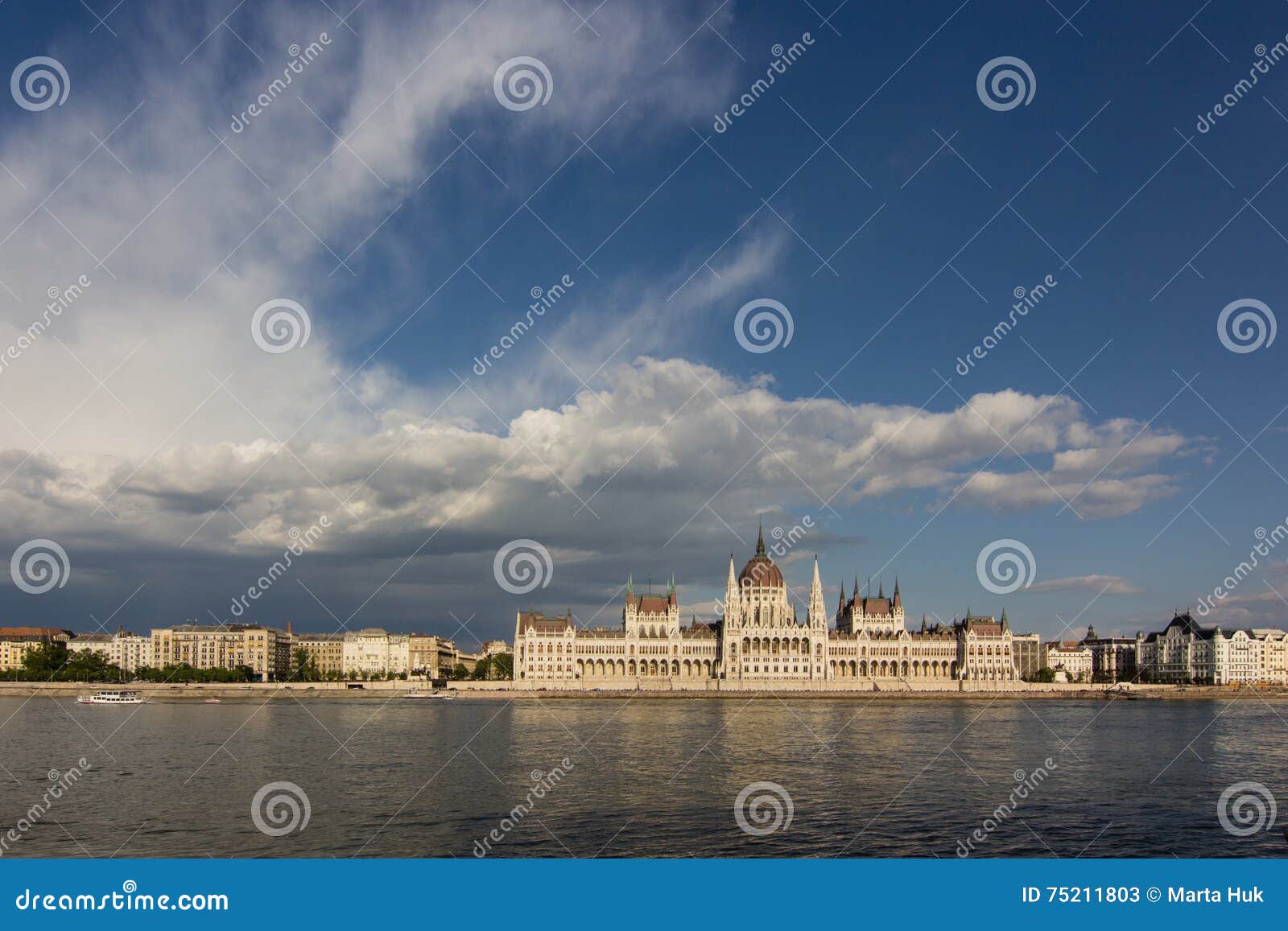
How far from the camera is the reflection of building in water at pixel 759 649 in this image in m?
136

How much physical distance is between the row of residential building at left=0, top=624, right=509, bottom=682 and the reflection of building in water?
25.5 meters

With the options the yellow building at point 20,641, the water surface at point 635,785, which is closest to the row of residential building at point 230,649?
the yellow building at point 20,641

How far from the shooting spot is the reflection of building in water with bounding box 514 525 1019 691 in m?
136

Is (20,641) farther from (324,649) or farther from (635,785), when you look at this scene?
(635,785)

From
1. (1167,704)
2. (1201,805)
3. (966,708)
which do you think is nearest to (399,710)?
(966,708)

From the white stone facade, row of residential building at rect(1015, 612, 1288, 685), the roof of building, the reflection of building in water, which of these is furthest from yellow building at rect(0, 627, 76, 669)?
the white stone facade

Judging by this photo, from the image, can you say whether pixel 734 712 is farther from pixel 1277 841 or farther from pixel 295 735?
pixel 1277 841

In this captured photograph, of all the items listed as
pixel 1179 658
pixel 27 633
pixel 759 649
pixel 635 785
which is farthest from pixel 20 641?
pixel 1179 658

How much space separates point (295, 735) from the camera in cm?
5706

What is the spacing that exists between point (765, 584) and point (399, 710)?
2705 inches

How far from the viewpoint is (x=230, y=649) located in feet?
516

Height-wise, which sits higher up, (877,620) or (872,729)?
(877,620)

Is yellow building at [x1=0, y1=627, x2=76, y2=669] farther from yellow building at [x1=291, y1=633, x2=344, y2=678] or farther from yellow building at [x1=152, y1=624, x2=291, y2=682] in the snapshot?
yellow building at [x1=291, y1=633, x2=344, y2=678]

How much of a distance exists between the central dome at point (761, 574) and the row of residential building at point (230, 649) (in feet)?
162
